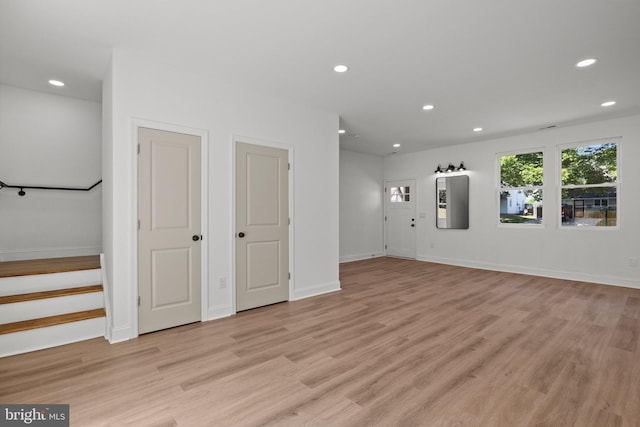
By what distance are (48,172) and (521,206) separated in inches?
314

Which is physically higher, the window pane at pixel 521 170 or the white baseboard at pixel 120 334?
the window pane at pixel 521 170

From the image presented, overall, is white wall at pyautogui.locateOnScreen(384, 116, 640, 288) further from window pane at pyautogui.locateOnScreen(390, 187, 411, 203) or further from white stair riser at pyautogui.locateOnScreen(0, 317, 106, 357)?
white stair riser at pyautogui.locateOnScreen(0, 317, 106, 357)

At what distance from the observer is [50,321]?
111 inches

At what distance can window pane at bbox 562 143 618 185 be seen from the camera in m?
5.18

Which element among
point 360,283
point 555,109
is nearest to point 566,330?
point 360,283

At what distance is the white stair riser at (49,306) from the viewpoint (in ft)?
9.14

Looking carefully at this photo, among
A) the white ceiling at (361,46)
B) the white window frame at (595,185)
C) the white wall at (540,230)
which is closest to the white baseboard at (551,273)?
the white wall at (540,230)

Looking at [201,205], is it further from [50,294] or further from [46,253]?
[46,253]

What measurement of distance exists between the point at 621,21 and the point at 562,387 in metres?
2.87

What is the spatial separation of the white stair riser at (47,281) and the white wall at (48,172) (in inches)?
43.4

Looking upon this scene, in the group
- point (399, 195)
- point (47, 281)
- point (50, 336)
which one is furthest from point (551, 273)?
point (47, 281)

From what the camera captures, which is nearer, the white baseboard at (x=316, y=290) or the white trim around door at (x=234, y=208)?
the white trim around door at (x=234, y=208)

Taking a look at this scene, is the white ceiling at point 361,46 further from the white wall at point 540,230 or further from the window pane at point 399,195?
the window pane at point 399,195

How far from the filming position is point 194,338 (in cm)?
300
